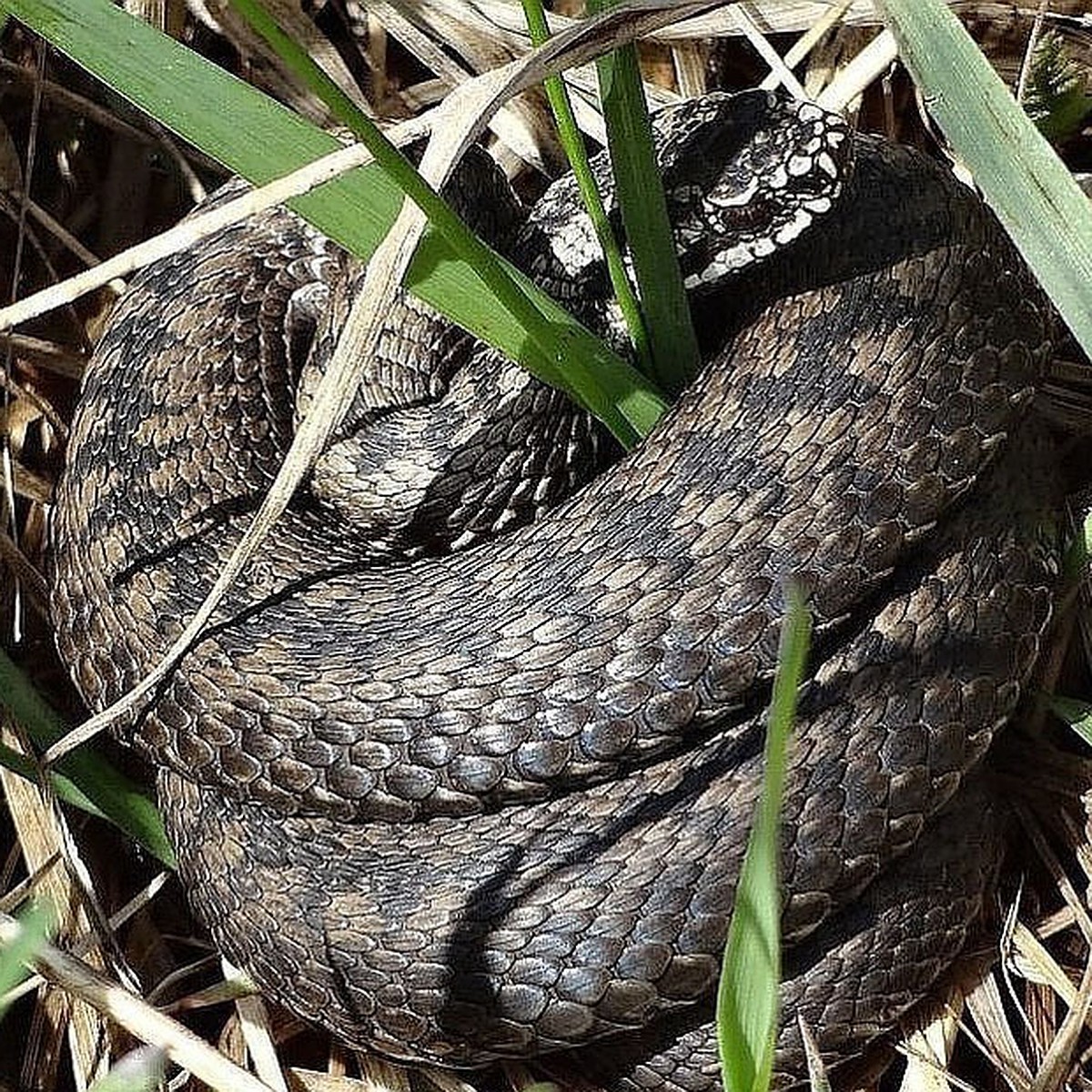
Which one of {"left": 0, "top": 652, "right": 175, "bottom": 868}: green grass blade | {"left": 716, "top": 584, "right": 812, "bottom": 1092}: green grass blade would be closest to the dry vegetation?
{"left": 0, "top": 652, "right": 175, "bottom": 868}: green grass blade

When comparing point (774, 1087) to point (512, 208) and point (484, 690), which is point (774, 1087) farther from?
point (512, 208)

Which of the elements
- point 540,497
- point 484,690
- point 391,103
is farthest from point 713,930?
point 391,103

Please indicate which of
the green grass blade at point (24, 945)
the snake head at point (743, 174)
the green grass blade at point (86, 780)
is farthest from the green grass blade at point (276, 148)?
the green grass blade at point (24, 945)

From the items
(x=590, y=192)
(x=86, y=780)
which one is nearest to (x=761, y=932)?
(x=590, y=192)

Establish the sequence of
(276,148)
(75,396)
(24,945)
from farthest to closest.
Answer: (75,396), (276,148), (24,945)

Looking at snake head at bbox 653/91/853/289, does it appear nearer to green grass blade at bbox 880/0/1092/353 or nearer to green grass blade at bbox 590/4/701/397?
green grass blade at bbox 590/4/701/397

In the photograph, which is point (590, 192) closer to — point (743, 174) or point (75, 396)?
point (743, 174)
